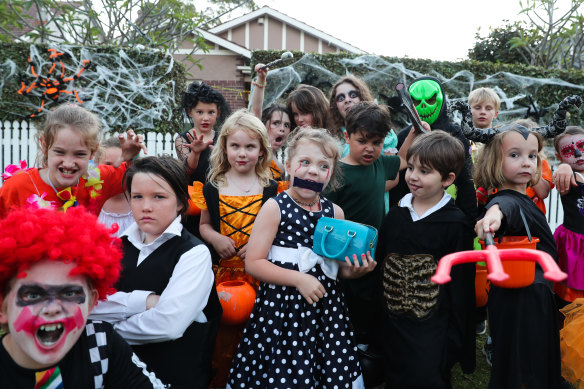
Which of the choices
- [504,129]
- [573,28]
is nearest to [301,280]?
[504,129]

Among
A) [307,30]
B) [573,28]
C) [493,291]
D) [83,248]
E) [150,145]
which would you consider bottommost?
[493,291]

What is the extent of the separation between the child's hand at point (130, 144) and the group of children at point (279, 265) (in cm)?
1

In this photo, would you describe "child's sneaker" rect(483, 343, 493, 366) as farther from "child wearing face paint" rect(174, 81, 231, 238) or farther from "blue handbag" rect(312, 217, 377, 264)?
"child wearing face paint" rect(174, 81, 231, 238)

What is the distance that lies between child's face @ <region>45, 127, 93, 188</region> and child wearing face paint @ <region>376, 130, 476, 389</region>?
1.96 meters

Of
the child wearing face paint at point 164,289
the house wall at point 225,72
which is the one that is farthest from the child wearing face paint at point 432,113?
the house wall at point 225,72

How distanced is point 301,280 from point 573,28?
43.2ft

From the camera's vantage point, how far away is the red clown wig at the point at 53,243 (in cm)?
146

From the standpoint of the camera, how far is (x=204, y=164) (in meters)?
3.78

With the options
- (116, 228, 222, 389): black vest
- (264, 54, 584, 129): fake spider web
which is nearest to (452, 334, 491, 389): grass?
(116, 228, 222, 389): black vest

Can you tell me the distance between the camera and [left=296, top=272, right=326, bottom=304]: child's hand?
236 cm

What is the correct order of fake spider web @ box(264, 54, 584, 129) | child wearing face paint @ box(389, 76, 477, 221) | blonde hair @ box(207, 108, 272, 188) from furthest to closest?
fake spider web @ box(264, 54, 584, 129) < child wearing face paint @ box(389, 76, 477, 221) < blonde hair @ box(207, 108, 272, 188)

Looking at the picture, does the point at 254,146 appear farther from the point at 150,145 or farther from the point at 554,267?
the point at 150,145

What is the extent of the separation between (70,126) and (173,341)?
56.4 inches

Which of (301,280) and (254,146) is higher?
(254,146)
